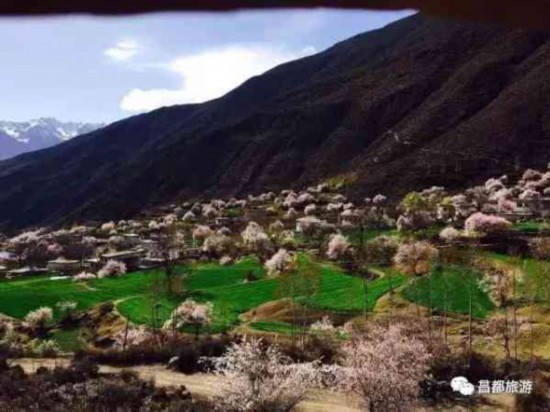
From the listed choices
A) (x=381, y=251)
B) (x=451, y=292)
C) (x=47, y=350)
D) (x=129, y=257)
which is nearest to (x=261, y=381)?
(x=451, y=292)

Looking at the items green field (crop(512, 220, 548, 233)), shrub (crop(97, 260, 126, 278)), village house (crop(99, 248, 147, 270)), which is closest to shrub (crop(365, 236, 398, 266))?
green field (crop(512, 220, 548, 233))

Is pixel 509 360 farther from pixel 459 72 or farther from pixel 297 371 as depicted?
pixel 459 72

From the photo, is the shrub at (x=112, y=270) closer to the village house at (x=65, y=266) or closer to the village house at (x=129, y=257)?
the village house at (x=129, y=257)

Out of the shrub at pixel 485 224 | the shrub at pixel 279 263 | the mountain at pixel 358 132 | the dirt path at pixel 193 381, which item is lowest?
the dirt path at pixel 193 381

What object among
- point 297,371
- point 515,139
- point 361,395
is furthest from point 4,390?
point 515,139

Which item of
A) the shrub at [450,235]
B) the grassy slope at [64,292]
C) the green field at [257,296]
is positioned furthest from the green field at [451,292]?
the grassy slope at [64,292]

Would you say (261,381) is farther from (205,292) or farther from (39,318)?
(39,318)
